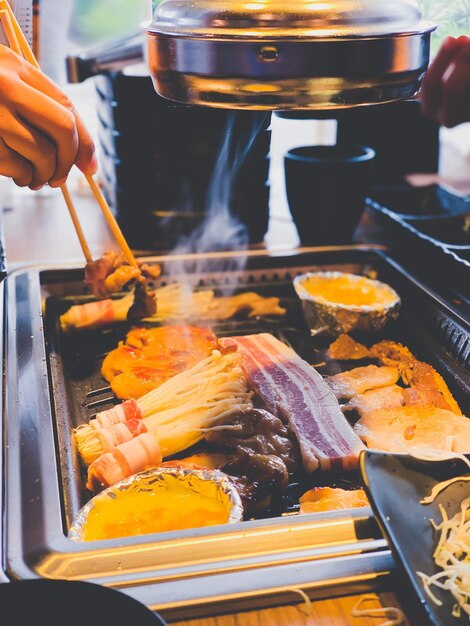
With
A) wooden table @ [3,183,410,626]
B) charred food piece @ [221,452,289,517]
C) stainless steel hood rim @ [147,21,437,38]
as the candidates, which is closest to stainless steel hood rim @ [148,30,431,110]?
stainless steel hood rim @ [147,21,437,38]

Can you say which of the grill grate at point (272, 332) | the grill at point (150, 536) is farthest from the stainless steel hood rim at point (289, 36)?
the grill grate at point (272, 332)

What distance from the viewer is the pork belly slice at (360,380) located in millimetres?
2027

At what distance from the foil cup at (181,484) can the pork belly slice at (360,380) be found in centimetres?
58

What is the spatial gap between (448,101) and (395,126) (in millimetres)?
751

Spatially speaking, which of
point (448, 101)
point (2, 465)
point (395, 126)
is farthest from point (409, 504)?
point (395, 126)

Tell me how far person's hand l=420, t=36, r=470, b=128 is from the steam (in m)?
0.72

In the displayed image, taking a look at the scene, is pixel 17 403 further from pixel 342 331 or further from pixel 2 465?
pixel 342 331

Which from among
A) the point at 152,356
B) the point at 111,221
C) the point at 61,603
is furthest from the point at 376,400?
the point at 61,603

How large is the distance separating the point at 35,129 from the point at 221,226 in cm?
125

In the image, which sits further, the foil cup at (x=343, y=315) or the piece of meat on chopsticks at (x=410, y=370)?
the foil cup at (x=343, y=315)

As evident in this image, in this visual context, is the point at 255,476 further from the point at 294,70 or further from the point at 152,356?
the point at 294,70

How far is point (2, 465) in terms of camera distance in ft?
4.96

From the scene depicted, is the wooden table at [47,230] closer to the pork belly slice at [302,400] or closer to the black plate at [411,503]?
the pork belly slice at [302,400]

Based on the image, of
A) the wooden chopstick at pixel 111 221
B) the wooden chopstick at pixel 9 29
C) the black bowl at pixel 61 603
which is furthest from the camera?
the wooden chopstick at pixel 111 221
